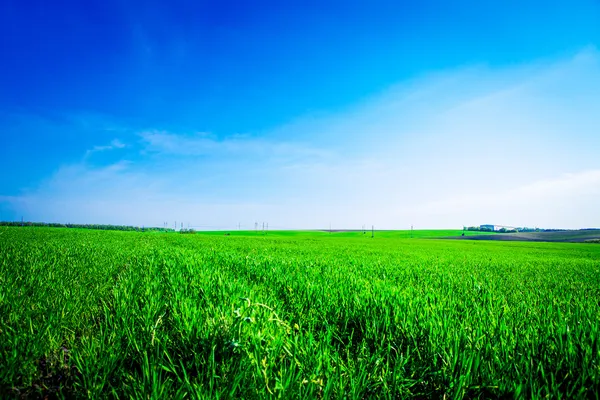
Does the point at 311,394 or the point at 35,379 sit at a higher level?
the point at 311,394

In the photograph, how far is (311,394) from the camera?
1.46m

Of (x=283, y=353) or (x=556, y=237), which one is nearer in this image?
(x=283, y=353)

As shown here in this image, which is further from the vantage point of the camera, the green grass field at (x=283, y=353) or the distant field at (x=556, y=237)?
the distant field at (x=556, y=237)

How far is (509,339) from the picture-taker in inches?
89.8

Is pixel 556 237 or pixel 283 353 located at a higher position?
pixel 283 353

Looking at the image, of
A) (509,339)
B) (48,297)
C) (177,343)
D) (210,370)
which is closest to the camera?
(210,370)

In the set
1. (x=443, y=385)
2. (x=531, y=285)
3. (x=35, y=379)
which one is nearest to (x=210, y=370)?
(x=35, y=379)

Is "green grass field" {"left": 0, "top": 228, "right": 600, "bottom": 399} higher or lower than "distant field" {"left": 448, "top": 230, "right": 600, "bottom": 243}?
higher

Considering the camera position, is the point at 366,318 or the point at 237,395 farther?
the point at 366,318

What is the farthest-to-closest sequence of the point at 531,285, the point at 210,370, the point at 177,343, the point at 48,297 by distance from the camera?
1. the point at 531,285
2. the point at 48,297
3. the point at 177,343
4. the point at 210,370

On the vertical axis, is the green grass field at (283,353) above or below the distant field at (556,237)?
above

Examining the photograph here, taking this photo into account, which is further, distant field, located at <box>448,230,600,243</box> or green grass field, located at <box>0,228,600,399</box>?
distant field, located at <box>448,230,600,243</box>

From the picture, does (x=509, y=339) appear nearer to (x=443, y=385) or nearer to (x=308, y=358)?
(x=443, y=385)

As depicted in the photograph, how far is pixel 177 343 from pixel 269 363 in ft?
2.84
